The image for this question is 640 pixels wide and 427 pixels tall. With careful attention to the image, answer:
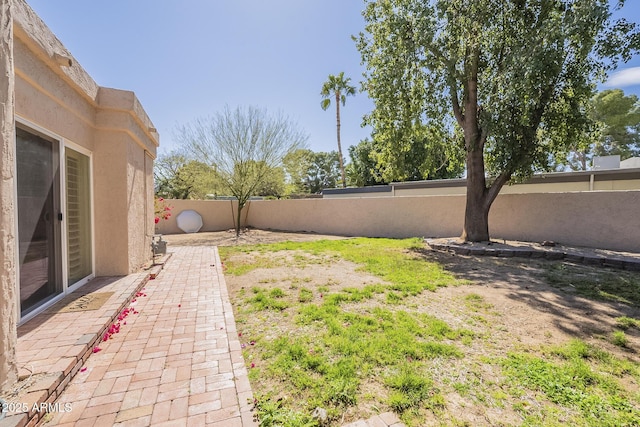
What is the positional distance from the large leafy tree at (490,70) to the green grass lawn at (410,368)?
468 centimetres

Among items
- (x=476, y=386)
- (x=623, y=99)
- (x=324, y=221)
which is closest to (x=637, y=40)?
(x=476, y=386)

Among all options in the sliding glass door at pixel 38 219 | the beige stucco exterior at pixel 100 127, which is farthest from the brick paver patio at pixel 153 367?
the beige stucco exterior at pixel 100 127

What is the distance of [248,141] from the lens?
14.0 metres

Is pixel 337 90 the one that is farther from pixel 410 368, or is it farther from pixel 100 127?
pixel 410 368

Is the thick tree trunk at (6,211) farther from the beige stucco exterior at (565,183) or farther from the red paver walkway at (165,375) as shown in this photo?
the beige stucco exterior at (565,183)

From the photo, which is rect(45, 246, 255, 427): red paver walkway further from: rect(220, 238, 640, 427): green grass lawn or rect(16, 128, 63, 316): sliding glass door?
rect(16, 128, 63, 316): sliding glass door

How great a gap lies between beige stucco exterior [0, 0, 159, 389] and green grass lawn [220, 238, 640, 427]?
6.78 ft

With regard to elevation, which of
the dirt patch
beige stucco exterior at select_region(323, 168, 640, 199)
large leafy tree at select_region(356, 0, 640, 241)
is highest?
large leafy tree at select_region(356, 0, 640, 241)

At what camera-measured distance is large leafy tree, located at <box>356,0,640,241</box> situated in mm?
6293

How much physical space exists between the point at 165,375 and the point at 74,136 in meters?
3.81

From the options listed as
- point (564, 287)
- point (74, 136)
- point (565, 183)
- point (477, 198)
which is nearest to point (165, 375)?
point (74, 136)

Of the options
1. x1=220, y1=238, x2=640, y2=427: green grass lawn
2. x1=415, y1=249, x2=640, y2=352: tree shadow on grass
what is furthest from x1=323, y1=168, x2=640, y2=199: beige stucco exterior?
x1=220, y1=238, x2=640, y2=427: green grass lawn

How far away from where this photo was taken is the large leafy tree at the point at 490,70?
20.6 ft

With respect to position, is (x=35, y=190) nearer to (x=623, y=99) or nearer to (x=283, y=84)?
(x=283, y=84)
